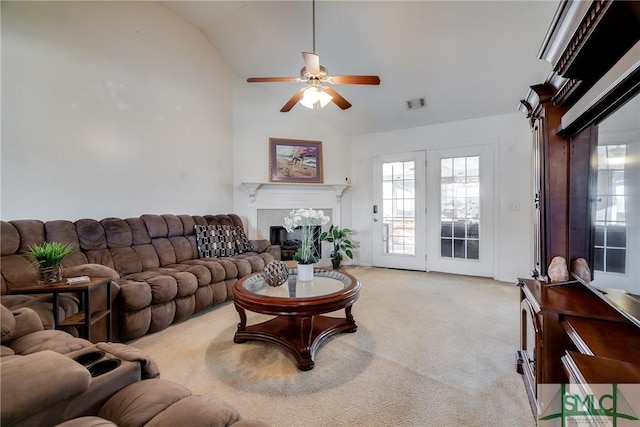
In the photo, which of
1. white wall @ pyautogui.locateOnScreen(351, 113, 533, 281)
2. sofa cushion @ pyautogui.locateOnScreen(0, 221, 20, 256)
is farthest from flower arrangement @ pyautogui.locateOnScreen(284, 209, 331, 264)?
white wall @ pyautogui.locateOnScreen(351, 113, 533, 281)

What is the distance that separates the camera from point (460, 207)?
14.4 ft

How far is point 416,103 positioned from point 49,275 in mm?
4337

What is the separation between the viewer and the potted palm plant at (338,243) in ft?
16.3

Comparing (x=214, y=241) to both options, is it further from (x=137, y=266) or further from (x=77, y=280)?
(x=77, y=280)

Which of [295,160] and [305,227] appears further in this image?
[295,160]

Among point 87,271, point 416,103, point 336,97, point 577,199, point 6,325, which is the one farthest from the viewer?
point 416,103

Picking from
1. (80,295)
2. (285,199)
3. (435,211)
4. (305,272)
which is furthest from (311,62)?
(435,211)

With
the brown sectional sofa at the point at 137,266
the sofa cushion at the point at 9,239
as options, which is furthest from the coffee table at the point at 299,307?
the sofa cushion at the point at 9,239

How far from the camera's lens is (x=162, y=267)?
314cm

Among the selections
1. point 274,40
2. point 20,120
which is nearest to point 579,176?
point 274,40

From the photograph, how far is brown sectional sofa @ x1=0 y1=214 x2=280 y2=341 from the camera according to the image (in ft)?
7.11

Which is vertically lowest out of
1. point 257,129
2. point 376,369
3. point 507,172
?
point 376,369

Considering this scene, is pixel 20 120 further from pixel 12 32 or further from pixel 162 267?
pixel 162 267

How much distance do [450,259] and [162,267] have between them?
393 centimetres
